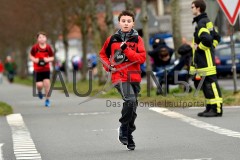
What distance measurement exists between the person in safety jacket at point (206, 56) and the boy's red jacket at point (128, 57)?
4198mm

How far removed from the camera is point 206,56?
15.3 metres

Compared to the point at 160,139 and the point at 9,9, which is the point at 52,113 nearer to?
the point at 160,139

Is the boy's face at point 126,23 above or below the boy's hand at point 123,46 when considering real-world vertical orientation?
above

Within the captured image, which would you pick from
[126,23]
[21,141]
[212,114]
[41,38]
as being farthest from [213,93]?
[41,38]

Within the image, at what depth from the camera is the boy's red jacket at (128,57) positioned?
10820mm

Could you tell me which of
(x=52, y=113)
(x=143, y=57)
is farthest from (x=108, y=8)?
(x=143, y=57)

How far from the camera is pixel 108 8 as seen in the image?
1254 inches

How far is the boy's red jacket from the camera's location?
10.8 metres

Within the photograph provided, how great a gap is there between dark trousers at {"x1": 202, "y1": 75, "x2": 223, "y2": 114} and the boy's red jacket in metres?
4.43

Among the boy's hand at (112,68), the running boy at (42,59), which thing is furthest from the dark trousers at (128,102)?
the running boy at (42,59)

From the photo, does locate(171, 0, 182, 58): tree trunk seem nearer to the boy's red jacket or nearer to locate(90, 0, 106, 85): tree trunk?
locate(90, 0, 106, 85): tree trunk

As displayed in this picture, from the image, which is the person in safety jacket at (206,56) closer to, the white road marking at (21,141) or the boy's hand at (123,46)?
the white road marking at (21,141)

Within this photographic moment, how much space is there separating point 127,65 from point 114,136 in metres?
2.15

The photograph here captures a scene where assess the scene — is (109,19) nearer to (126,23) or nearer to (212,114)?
(212,114)
